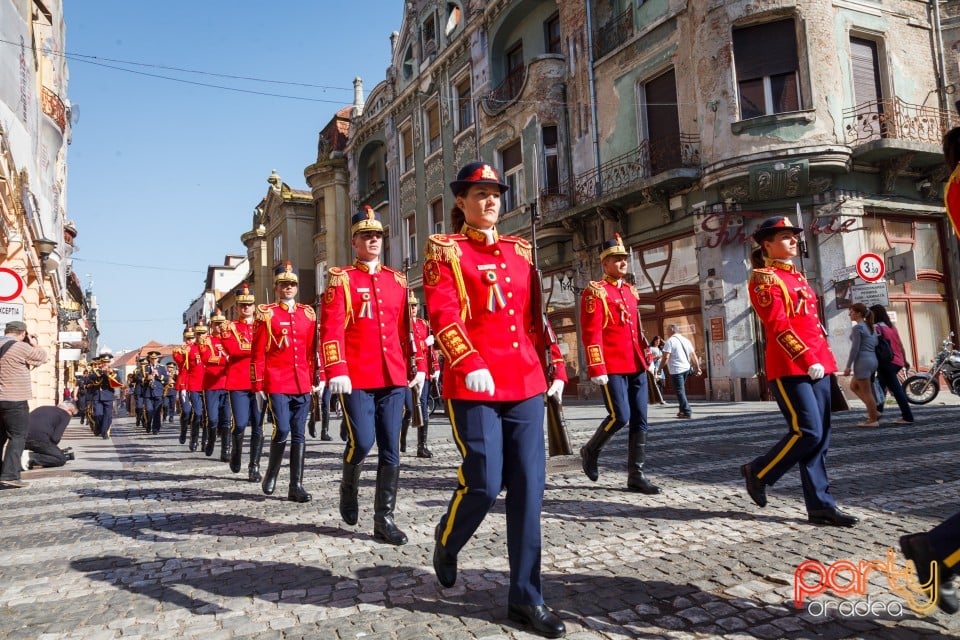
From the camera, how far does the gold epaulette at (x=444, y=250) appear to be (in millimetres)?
3484

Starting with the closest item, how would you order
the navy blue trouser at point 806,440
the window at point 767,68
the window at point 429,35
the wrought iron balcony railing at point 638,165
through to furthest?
1. the navy blue trouser at point 806,440
2. the window at point 767,68
3. the wrought iron balcony railing at point 638,165
4. the window at point 429,35

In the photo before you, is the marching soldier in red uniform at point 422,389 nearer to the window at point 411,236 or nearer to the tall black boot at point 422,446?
the tall black boot at point 422,446

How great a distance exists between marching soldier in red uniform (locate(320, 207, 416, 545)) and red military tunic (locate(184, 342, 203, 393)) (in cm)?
897

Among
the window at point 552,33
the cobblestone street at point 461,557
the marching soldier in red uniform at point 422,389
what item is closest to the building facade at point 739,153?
the window at point 552,33

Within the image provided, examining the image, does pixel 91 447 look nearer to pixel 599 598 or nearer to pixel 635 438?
pixel 635 438

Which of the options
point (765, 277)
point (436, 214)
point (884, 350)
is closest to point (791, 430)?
point (765, 277)

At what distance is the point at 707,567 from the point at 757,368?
531 inches

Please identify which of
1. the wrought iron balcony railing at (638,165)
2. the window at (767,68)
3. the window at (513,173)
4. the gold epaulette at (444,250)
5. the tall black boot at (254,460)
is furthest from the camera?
the window at (513,173)

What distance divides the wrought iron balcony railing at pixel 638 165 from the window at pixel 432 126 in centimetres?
878

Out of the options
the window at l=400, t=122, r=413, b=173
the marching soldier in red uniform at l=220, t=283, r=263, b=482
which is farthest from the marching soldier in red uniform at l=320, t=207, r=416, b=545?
the window at l=400, t=122, r=413, b=173

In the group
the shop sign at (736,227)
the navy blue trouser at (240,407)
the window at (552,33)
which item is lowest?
the navy blue trouser at (240,407)

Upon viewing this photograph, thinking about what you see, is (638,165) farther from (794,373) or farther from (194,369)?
(794,373)

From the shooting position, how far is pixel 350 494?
5.11 metres

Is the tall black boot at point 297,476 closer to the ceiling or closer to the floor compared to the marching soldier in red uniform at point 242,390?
closer to the floor
